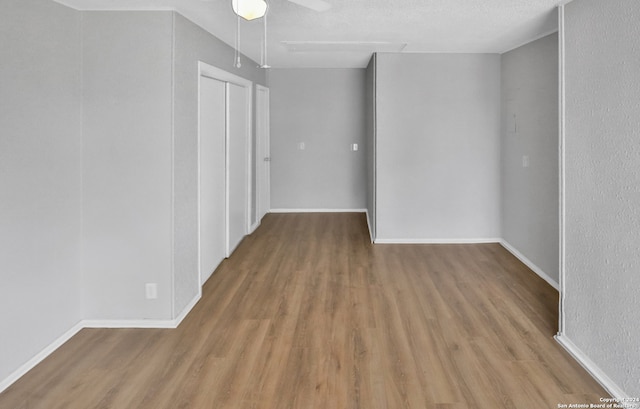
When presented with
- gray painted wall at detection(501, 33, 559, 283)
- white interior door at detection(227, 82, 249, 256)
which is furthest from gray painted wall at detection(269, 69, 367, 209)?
gray painted wall at detection(501, 33, 559, 283)

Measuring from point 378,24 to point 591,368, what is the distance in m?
2.92

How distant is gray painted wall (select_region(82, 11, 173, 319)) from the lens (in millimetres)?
3221

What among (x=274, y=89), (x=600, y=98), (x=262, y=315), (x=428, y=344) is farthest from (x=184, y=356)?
(x=274, y=89)

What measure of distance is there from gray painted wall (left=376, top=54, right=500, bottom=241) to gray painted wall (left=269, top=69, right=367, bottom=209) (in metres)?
2.22

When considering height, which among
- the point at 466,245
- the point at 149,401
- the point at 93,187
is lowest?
the point at 149,401

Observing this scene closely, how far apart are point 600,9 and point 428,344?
2.20 metres

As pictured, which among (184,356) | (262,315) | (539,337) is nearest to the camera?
(184,356)

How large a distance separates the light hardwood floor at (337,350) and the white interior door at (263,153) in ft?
8.61

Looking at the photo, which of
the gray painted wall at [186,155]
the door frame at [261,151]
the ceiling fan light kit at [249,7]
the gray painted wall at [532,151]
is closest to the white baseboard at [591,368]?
the gray painted wall at [532,151]

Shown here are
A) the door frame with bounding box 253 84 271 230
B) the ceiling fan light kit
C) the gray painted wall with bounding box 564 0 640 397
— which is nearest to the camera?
the ceiling fan light kit

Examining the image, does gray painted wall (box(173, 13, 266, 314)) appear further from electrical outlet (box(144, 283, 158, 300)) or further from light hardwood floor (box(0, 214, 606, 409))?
light hardwood floor (box(0, 214, 606, 409))

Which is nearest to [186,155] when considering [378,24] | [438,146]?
[378,24]

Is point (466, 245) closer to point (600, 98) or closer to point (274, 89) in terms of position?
point (600, 98)

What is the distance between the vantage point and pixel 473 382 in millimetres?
2564
